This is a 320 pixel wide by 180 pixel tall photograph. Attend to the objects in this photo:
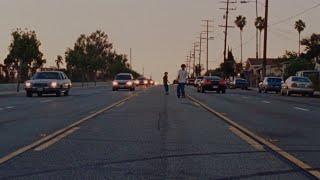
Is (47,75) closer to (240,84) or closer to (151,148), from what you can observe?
(151,148)

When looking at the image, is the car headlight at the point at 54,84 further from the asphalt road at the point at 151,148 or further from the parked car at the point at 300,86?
the asphalt road at the point at 151,148

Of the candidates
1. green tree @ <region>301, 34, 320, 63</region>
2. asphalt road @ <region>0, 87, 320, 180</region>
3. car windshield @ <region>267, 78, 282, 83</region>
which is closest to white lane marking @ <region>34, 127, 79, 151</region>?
asphalt road @ <region>0, 87, 320, 180</region>

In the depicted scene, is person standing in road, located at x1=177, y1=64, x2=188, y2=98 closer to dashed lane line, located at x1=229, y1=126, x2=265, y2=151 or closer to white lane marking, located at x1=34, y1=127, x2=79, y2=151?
dashed lane line, located at x1=229, y1=126, x2=265, y2=151

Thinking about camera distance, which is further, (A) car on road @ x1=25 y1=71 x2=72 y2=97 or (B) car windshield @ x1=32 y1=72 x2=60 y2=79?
(B) car windshield @ x1=32 y1=72 x2=60 y2=79

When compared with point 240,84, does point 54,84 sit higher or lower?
higher

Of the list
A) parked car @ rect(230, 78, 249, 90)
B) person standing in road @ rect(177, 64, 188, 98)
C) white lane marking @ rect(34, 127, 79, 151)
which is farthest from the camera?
parked car @ rect(230, 78, 249, 90)

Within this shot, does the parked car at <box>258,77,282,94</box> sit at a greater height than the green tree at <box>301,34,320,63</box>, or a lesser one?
lesser

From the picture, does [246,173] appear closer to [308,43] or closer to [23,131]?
[23,131]

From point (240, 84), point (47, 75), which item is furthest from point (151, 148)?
point (240, 84)

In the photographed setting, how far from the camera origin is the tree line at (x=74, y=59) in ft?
→ 219

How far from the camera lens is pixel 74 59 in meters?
117

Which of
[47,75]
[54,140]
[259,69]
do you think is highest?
[259,69]

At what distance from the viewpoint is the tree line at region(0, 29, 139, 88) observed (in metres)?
66.8

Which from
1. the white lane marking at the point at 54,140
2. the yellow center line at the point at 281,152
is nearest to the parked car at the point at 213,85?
the yellow center line at the point at 281,152
